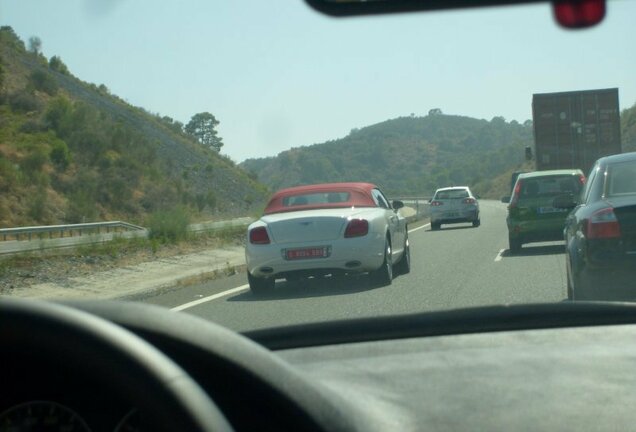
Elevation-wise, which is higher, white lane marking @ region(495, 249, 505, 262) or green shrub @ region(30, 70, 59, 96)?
green shrub @ region(30, 70, 59, 96)

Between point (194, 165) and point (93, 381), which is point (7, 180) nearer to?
point (194, 165)

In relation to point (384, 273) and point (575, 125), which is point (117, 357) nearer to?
point (384, 273)

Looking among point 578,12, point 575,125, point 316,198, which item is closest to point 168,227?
point 316,198

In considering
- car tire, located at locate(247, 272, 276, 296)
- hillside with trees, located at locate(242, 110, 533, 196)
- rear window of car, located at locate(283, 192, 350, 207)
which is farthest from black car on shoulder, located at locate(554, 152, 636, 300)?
hillside with trees, located at locate(242, 110, 533, 196)

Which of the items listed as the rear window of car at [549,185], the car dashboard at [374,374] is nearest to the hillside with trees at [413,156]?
the rear window of car at [549,185]

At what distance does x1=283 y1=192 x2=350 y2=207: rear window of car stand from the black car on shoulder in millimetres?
4974

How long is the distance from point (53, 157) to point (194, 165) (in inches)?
657

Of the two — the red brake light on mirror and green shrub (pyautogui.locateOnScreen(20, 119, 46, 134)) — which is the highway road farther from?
green shrub (pyautogui.locateOnScreen(20, 119, 46, 134))

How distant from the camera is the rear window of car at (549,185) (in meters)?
18.3

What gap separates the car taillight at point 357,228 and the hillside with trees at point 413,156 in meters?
51.5

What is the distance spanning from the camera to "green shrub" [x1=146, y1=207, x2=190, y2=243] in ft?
76.3

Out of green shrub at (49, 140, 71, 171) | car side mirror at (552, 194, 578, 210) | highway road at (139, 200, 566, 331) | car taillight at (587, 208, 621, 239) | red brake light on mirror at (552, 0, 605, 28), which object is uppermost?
green shrub at (49, 140, 71, 171)

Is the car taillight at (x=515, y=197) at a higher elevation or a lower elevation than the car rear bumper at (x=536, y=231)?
higher

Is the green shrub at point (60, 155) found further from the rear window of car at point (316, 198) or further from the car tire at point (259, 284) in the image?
the car tire at point (259, 284)
